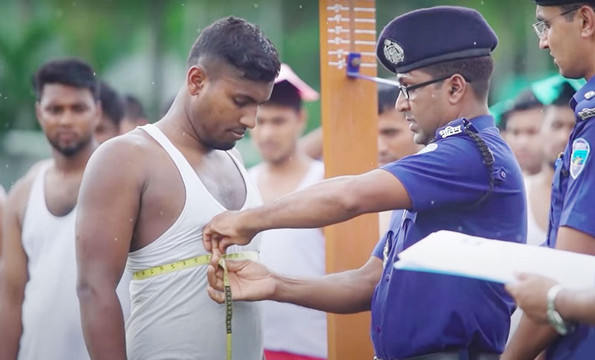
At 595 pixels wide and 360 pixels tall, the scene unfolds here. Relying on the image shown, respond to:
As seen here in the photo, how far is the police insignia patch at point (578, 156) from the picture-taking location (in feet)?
12.0

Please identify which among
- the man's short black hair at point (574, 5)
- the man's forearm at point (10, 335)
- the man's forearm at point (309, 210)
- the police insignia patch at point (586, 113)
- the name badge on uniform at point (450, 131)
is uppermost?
the man's short black hair at point (574, 5)

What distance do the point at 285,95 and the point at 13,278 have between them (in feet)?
6.70

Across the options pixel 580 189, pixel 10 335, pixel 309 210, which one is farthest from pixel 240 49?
pixel 10 335

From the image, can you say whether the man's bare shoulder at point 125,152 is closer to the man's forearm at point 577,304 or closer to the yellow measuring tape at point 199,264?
the yellow measuring tape at point 199,264

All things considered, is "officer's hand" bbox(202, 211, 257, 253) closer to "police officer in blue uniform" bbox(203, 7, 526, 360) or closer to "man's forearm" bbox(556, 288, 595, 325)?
"police officer in blue uniform" bbox(203, 7, 526, 360)

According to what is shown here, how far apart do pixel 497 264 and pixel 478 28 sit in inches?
50.4

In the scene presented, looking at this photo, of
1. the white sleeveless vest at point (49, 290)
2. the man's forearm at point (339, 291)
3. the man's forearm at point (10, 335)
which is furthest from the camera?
Answer: the man's forearm at point (10, 335)

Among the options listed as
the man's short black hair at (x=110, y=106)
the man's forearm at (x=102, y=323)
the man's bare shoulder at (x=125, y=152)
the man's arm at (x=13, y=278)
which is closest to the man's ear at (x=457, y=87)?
the man's bare shoulder at (x=125, y=152)

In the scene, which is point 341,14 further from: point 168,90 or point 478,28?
point 168,90

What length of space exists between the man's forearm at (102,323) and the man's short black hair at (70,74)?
2.78 meters

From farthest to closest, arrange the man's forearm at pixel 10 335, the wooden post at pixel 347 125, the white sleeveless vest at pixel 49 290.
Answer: the man's forearm at pixel 10 335 → the white sleeveless vest at pixel 49 290 → the wooden post at pixel 347 125

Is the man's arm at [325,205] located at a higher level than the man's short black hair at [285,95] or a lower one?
lower

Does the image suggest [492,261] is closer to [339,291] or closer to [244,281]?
[244,281]

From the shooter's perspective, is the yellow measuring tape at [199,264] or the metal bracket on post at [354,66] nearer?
the yellow measuring tape at [199,264]
